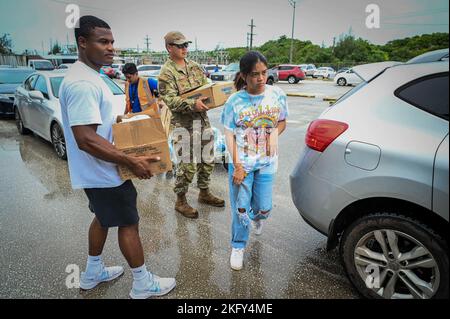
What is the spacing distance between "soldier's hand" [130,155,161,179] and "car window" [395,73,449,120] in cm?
160

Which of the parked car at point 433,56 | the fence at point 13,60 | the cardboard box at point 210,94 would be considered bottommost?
the cardboard box at point 210,94

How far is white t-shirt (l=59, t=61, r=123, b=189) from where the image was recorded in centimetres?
171

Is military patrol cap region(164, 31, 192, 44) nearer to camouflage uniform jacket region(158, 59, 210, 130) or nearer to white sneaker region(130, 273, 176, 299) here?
camouflage uniform jacket region(158, 59, 210, 130)

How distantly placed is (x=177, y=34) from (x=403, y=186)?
2.61 m

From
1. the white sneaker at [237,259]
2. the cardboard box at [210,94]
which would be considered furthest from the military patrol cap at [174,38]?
the white sneaker at [237,259]

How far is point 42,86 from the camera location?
243 inches

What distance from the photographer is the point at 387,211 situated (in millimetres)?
1995

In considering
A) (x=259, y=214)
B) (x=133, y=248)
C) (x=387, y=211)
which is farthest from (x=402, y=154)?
(x=133, y=248)

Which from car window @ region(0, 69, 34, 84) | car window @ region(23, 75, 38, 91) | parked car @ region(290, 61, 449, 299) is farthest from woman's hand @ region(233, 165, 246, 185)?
car window @ region(0, 69, 34, 84)

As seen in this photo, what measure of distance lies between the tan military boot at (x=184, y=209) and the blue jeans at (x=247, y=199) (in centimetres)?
97

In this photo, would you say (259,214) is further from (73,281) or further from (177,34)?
(177,34)

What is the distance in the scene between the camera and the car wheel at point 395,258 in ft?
5.97

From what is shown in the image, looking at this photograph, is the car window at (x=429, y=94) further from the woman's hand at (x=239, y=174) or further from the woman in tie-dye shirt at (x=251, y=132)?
the woman's hand at (x=239, y=174)

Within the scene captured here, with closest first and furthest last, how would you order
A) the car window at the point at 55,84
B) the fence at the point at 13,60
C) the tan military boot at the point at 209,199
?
1. the tan military boot at the point at 209,199
2. the car window at the point at 55,84
3. the fence at the point at 13,60
